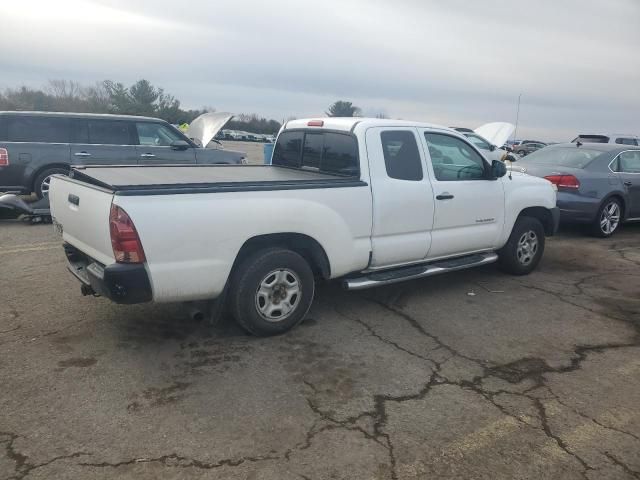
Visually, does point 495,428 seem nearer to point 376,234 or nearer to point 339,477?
point 339,477

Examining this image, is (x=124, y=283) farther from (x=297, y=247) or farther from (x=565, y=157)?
(x=565, y=157)

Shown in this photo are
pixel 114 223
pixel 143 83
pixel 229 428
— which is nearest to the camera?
pixel 229 428

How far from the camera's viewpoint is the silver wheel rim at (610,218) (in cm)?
915

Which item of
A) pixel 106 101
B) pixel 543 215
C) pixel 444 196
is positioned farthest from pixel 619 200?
pixel 106 101

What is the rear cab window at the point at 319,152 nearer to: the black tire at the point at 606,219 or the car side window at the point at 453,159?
the car side window at the point at 453,159

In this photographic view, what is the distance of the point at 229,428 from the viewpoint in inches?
125

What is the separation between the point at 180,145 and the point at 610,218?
8.17 m

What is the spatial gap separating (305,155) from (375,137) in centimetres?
97

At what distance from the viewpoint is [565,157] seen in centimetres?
951

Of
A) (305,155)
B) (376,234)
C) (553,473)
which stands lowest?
(553,473)

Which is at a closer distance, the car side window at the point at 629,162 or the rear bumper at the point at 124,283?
the rear bumper at the point at 124,283

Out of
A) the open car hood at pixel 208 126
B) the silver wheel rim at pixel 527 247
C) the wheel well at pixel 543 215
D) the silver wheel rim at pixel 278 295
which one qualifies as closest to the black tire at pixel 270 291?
the silver wheel rim at pixel 278 295

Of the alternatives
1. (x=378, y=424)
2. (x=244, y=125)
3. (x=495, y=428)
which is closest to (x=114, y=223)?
(x=378, y=424)

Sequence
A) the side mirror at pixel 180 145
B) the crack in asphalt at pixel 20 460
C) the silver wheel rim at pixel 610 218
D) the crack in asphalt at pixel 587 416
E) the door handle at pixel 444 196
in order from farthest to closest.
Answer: the side mirror at pixel 180 145, the silver wheel rim at pixel 610 218, the door handle at pixel 444 196, the crack in asphalt at pixel 587 416, the crack in asphalt at pixel 20 460
